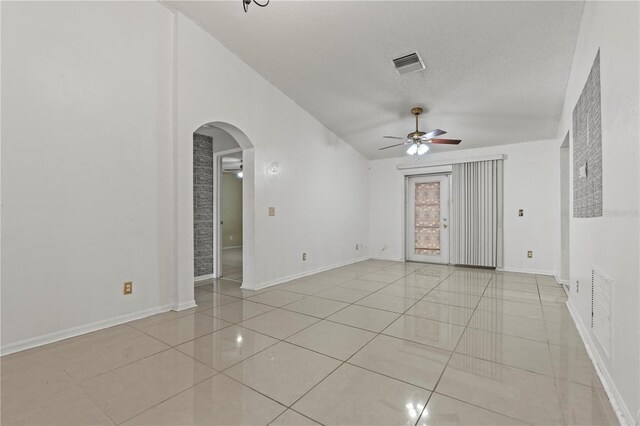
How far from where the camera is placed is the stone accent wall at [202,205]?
4957mm

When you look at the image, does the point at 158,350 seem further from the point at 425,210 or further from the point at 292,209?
the point at 425,210

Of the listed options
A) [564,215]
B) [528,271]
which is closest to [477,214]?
[528,271]

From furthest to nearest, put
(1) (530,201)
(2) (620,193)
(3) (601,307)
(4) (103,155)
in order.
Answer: (1) (530,201)
(4) (103,155)
(3) (601,307)
(2) (620,193)

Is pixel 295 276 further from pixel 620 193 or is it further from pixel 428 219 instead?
pixel 620 193

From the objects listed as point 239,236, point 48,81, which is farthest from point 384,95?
point 239,236

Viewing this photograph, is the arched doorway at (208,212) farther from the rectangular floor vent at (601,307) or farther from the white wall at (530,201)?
the white wall at (530,201)

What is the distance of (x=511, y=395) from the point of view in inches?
69.9

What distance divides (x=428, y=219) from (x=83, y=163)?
21.2 ft

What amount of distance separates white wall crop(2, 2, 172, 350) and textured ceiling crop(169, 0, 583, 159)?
1.07m

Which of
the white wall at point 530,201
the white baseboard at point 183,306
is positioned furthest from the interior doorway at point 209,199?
the white wall at point 530,201

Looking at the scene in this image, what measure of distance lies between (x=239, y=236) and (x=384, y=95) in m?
7.35

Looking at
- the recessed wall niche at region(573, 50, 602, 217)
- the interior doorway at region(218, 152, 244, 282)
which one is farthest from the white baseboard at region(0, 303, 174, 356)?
the interior doorway at region(218, 152, 244, 282)

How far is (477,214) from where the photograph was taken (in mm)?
6137

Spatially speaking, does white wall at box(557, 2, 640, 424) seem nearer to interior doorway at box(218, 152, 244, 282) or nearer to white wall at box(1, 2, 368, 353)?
white wall at box(1, 2, 368, 353)
